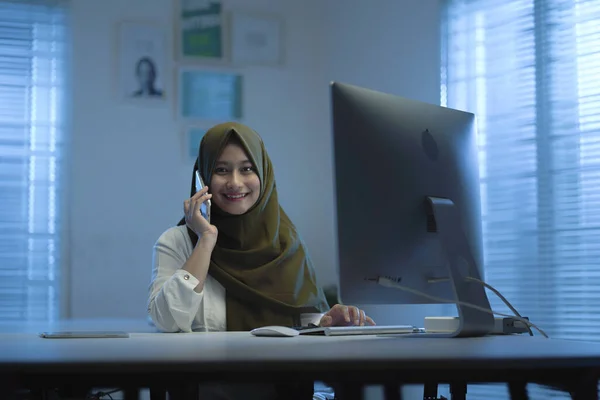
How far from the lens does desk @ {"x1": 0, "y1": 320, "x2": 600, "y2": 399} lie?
968mm

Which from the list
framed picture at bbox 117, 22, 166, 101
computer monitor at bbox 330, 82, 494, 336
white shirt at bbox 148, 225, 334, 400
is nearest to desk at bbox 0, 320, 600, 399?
computer monitor at bbox 330, 82, 494, 336

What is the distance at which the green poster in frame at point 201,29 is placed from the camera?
15.2 feet

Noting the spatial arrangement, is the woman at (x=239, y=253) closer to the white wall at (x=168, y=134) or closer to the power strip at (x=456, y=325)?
the power strip at (x=456, y=325)

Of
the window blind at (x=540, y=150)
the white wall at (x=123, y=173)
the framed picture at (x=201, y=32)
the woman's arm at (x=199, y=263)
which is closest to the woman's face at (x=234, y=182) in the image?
the woman's arm at (x=199, y=263)

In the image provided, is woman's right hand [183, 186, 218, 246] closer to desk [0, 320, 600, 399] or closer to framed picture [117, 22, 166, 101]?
desk [0, 320, 600, 399]

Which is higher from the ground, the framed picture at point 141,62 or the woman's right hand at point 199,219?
the framed picture at point 141,62

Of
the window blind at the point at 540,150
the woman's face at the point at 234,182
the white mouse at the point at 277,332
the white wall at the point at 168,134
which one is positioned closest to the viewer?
the white mouse at the point at 277,332

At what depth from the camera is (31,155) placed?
429 cm

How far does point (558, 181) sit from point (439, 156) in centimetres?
201

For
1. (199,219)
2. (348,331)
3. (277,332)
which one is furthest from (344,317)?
(199,219)

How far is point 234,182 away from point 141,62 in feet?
8.19

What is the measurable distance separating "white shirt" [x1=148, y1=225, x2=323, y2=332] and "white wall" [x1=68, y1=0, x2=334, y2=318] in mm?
2162

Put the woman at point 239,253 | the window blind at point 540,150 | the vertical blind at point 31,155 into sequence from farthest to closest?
the vertical blind at point 31,155 → the window blind at point 540,150 → the woman at point 239,253

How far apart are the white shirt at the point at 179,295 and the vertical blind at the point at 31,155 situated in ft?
7.25
